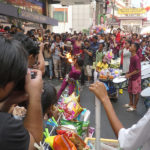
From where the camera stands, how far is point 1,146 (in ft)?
2.63

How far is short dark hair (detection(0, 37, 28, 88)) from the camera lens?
0.80 metres

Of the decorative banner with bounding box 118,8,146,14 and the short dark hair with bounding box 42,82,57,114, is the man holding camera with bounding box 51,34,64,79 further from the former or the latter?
the decorative banner with bounding box 118,8,146,14

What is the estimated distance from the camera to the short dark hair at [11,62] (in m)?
0.80

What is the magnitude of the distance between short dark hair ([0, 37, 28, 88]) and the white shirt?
70cm

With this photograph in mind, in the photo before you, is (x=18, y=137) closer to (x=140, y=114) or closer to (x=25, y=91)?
(x=25, y=91)

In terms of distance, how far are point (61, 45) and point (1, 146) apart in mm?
6932

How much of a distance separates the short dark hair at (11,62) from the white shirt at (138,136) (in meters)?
0.70

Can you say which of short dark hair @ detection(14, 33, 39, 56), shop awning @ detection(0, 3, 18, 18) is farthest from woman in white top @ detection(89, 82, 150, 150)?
shop awning @ detection(0, 3, 18, 18)

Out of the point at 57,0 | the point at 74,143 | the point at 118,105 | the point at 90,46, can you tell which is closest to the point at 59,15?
the point at 57,0

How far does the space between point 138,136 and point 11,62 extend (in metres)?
0.79

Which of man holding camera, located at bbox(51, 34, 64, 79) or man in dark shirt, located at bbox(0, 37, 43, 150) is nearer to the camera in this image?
man in dark shirt, located at bbox(0, 37, 43, 150)

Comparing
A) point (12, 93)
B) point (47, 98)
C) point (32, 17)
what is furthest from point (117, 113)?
point (32, 17)

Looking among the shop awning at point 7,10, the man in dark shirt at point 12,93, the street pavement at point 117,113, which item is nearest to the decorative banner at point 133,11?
the shop awning at point 7,10

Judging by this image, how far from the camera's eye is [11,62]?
0.81m
